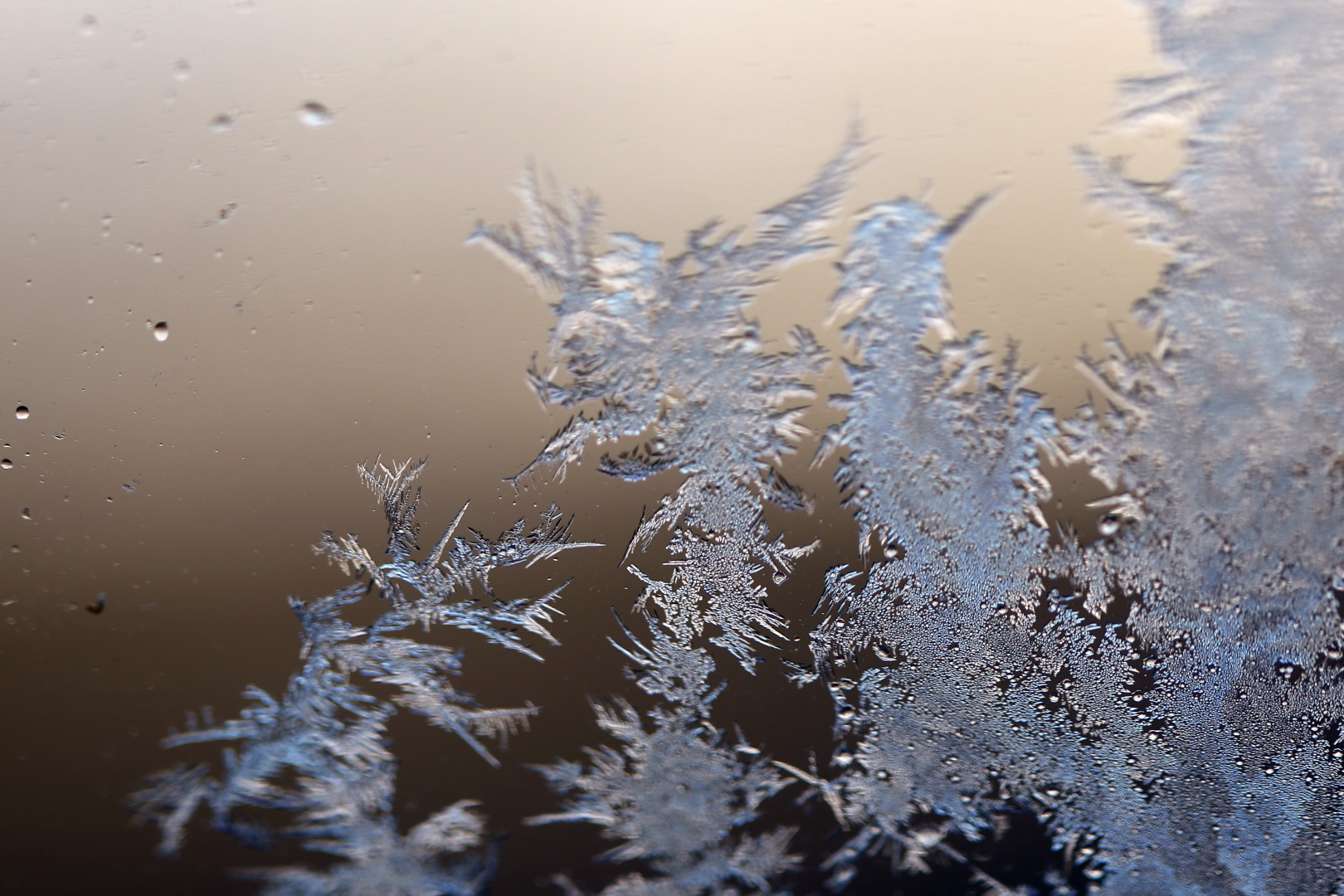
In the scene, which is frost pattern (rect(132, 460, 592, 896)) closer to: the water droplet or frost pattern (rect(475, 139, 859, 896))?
frost pattern (rect(475, 139, 859, 896))

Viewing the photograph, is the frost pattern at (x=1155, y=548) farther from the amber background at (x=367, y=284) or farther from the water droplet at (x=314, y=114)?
the water droplet at (x=314, y=114)

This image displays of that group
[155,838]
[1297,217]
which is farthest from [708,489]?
[155,838]

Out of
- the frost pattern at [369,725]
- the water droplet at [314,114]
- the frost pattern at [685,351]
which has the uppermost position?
the water droplet at [314,114]

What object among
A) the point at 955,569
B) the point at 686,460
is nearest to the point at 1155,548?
the point at 955,569

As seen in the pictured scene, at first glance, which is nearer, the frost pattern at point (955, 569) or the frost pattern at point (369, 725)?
the frost pattern at point (955, 569)

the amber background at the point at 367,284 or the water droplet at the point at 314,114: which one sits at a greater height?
the water droplet at the point at 314,114

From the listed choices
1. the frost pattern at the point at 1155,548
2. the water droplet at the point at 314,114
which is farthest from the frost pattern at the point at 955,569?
the water droplet at the point at 314,114

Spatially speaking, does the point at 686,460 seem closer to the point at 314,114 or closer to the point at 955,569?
the point at 955,569

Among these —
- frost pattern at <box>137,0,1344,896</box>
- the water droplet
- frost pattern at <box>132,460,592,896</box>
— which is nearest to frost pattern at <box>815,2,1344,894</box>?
frost pattern at <box>137,0,1344,896</box>
